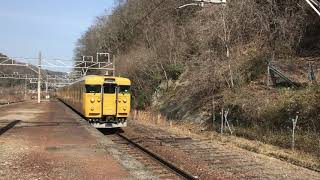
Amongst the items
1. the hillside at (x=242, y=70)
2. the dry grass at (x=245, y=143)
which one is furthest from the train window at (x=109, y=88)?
the hillside at (x=242, y=70)

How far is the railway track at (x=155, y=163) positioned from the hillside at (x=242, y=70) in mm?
4737

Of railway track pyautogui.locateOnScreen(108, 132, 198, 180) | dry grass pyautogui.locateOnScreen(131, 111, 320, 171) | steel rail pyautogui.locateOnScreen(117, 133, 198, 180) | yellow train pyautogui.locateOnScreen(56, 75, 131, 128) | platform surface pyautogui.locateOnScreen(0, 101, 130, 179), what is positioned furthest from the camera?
yellow train pyautogui.locateOnScreen(56, 75, 131, 128)

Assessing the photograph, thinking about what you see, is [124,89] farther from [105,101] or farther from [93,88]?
[93,88]

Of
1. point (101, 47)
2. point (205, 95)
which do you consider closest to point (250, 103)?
point (205, 95)

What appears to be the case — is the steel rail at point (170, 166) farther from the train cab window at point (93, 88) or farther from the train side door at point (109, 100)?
the train cab window at point (93, 88)

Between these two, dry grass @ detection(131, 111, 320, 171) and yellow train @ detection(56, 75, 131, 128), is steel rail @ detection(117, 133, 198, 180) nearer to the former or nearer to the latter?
dry grass @ detection(131, 111, 320, 171)

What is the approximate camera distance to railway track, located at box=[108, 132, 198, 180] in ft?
40.9

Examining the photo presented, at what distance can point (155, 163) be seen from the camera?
1480 cm

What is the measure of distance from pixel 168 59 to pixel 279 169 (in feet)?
97.2

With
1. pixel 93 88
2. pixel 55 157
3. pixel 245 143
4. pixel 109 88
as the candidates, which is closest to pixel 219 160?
pixel 245 143

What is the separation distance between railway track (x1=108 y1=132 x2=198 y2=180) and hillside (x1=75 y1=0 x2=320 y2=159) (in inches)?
187

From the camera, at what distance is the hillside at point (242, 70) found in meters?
19.2

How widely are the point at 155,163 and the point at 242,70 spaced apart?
1342 cm

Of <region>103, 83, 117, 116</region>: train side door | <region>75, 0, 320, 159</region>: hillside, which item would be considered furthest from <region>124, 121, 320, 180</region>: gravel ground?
<region>103, 83, 117, 116</region>: train side door
